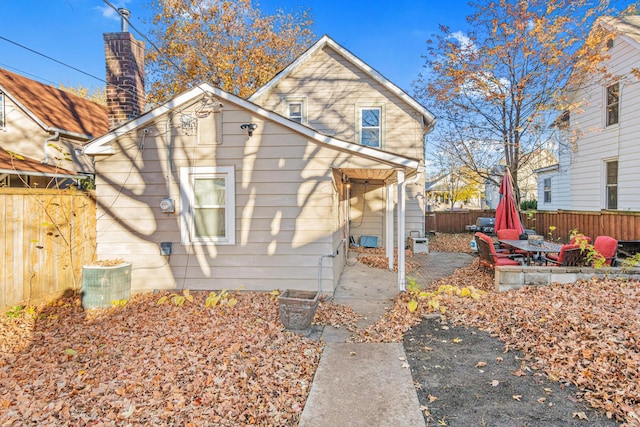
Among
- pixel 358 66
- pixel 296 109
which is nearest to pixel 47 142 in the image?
pixel 296 109

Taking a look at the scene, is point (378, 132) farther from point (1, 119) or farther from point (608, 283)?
point (1, 119)

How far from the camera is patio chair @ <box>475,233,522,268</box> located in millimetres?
7746

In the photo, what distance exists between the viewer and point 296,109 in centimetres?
1288

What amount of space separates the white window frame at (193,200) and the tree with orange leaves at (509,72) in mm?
12308

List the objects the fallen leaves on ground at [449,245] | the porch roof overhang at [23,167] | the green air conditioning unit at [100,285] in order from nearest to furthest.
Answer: the green air conditioning unit at [100,285] → the porch roof overhang at [23,167] → the fallen leaves on ground at [449,245]

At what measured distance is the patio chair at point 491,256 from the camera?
25.4ft

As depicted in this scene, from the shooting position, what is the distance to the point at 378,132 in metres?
12.6

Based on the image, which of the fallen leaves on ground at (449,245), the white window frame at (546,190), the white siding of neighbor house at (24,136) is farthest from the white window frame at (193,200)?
the white window frame at (546,190)

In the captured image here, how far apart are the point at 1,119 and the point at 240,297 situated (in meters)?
11.8

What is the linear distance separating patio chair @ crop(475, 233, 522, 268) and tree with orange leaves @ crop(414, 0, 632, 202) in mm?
8430

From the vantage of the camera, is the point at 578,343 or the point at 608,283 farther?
the point at 608,283

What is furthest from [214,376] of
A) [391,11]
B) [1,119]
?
[391,11]

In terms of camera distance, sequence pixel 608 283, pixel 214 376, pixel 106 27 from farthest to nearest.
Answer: pixel 106 27 → pixel 608 283 → pixel 214 376

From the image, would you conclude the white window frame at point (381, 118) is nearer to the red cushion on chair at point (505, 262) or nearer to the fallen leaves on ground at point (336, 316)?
the red cushion on chair at point (505, 262)
